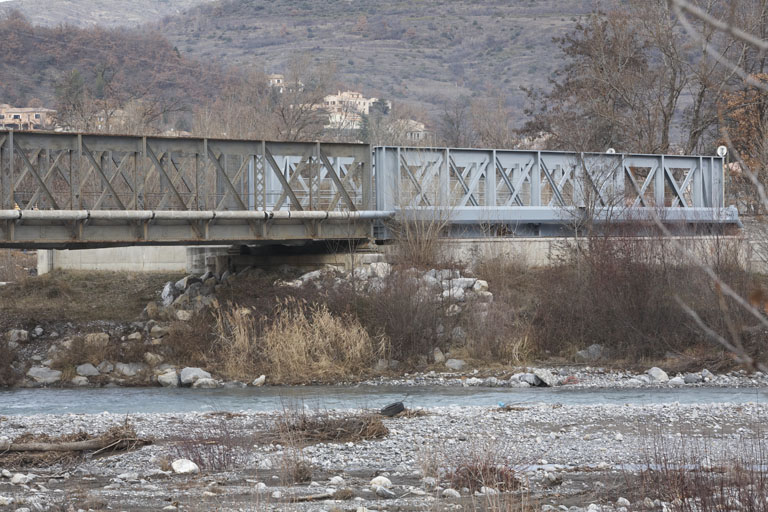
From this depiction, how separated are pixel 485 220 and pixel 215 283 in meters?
10.1

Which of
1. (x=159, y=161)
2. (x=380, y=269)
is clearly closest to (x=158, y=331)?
(x=159, y=161)

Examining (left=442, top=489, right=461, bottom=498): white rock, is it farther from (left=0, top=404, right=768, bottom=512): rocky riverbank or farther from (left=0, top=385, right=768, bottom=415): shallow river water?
(left=0, top=385, right=768, bottom=415): shallow river water

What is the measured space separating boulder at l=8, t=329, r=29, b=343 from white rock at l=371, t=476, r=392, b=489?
2017 centimetres

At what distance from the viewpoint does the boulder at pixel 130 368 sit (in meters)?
26.8

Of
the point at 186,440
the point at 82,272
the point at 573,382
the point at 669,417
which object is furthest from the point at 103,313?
the point at 669,417

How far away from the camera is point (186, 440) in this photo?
1518 cm

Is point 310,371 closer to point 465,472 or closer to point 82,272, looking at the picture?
point 465,472

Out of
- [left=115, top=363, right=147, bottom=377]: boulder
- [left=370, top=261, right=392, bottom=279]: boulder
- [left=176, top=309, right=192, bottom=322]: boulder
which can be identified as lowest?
[left=115, top=363, right=147, bottom=377]: boulder

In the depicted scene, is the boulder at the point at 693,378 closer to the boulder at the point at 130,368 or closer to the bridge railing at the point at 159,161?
the bridge railing at the point at 159,161

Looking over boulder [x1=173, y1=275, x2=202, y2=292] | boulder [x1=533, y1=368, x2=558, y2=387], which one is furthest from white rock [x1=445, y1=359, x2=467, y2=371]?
boulder [x1=173, y1=275, x2=202, y2=292]

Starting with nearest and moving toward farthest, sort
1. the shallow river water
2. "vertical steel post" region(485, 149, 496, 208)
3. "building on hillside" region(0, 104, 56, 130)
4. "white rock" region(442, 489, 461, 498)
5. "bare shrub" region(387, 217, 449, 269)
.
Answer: "white rock" region(442, 489, 461, 498), the shallow river water, "bare shrub" region(387, 217, 449, 269), "vertical steel post" region(485, 149, 496, 208), "building on hillside" region(0, 104, 56, 130)

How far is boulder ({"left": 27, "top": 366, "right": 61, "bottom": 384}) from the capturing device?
26.3m

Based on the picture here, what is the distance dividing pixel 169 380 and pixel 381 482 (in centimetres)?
1485

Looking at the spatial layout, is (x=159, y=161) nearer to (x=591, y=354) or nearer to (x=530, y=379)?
(x=530, y=379)
